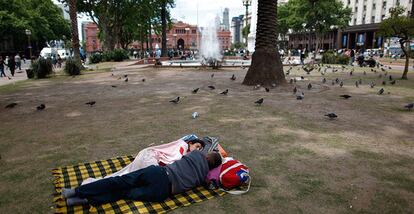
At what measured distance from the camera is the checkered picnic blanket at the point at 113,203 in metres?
3.74

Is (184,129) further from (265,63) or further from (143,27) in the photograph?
(143,27)

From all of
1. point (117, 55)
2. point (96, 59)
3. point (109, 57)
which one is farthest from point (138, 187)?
point (96, 59)

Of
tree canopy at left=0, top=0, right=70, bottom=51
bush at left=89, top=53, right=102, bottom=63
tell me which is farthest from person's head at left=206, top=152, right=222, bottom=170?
tree canopy at left=0, top=0, right=70, bottom=51

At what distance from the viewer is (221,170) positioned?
14.3 feet

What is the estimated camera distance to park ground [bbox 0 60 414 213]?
160 inches

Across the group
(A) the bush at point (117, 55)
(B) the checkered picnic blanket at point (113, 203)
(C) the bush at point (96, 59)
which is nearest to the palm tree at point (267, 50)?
(B) the checkered picnic blanket at point (113, 203)

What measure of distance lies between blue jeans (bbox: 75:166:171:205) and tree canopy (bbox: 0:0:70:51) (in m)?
43.8

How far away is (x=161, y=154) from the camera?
4.78m

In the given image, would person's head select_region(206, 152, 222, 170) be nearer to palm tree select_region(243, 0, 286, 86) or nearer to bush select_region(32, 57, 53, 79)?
palm tree select_region(243, 0, 286, 86)

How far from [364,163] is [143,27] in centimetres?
4085

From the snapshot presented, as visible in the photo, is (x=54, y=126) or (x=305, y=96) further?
(x=305, y=96)

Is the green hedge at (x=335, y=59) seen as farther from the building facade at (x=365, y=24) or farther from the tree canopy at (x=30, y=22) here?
the tree canopy at (x=30, y=22)

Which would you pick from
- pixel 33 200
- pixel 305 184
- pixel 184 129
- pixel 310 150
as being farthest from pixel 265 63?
pixel 33 200

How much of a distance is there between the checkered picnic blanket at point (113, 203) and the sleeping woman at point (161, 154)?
0.40 metres
